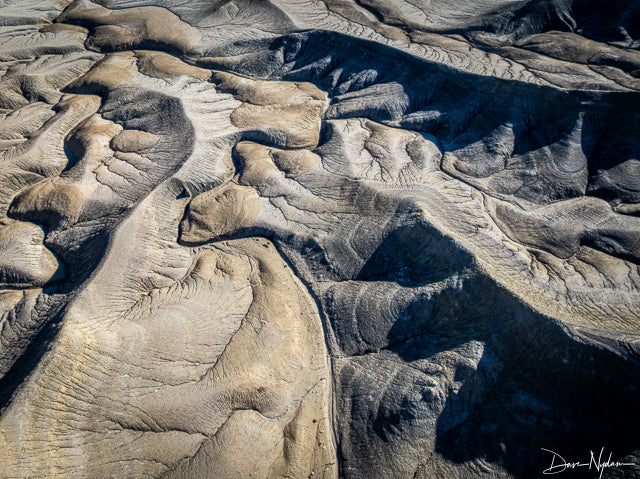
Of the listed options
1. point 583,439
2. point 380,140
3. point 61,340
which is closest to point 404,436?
point 583,439
